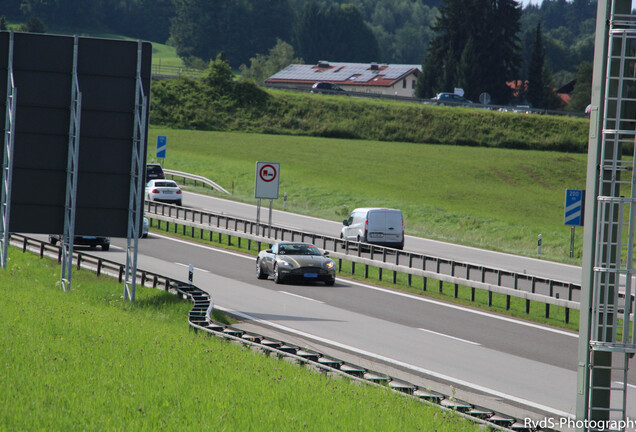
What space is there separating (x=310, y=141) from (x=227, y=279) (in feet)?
195

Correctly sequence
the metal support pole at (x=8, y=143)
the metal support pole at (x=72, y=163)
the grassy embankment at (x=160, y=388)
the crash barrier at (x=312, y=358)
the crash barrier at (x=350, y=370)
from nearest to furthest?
the grassy embankment at (x=160, y=388) → the crash barrier at (x=350, y=370) → the crash barrier at (x=312, y=358) → the metal support pole at (x=72, y=163) → the metal support pole at (x=8, y=143)

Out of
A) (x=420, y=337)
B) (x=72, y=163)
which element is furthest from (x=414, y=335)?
(x=72, y=163)

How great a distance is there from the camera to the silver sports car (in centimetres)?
2627

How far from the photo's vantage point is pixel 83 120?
73.4 feet

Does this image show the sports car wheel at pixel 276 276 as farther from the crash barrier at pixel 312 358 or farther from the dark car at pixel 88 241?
the dark car at pixel 88 241

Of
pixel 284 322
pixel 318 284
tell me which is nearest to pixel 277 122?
pixel 318 284

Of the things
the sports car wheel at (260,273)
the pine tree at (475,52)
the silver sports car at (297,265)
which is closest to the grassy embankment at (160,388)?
the silver sports car at (297,265)

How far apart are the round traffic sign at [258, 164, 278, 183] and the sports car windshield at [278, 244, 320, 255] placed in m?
8.14

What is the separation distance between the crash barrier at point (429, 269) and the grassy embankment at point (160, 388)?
33.9ft

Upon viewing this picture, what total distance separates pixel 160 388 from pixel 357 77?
137 m

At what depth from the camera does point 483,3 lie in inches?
4951

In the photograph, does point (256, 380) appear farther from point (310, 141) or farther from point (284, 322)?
point (310, 141)

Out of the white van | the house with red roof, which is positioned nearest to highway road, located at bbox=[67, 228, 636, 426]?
the white van

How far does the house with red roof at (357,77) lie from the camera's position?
14125cm
